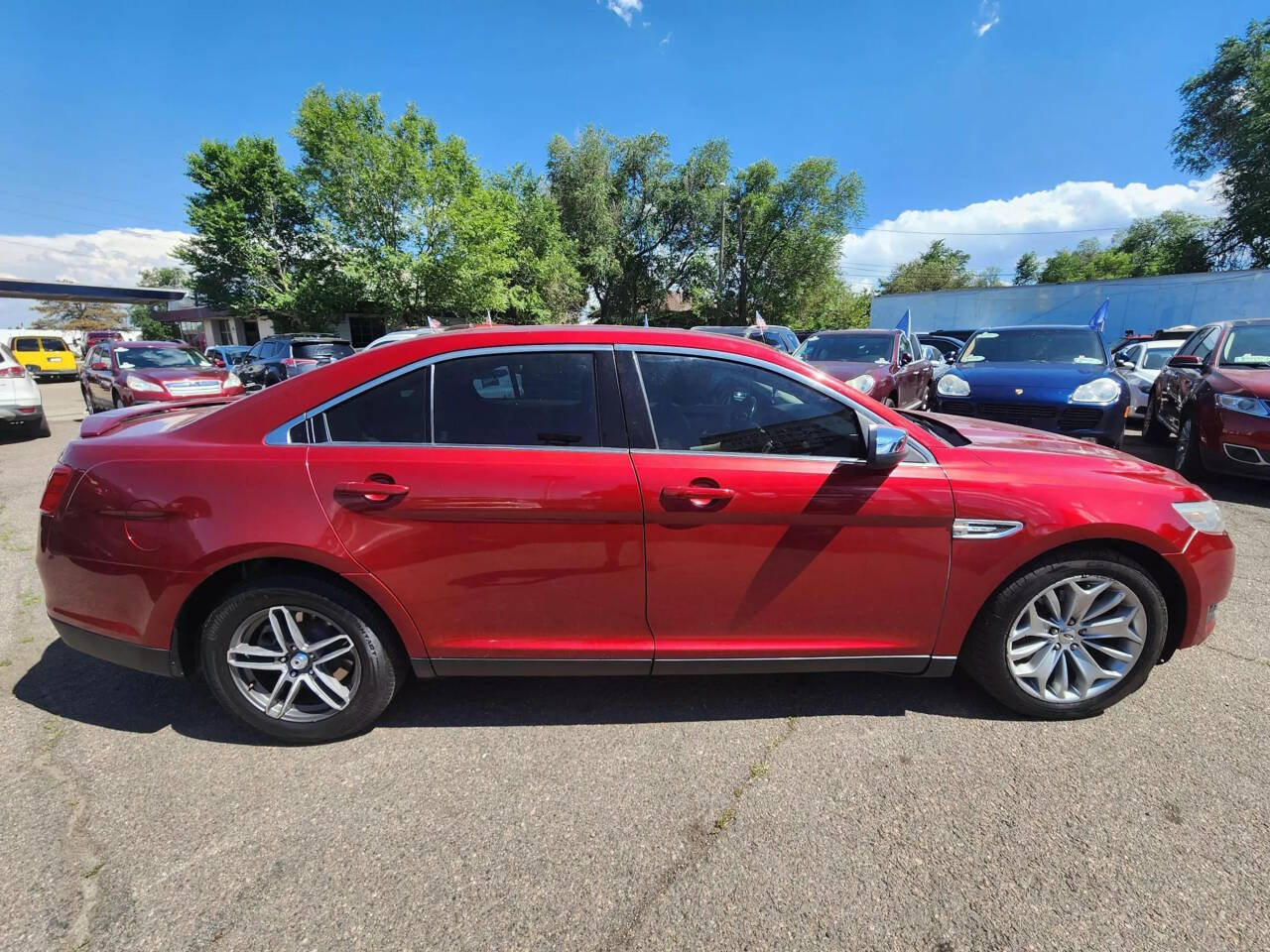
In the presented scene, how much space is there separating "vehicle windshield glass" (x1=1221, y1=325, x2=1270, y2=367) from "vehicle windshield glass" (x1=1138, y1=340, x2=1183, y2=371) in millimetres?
6087

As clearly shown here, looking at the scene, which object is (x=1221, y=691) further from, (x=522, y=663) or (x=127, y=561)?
(x=127, y=561)

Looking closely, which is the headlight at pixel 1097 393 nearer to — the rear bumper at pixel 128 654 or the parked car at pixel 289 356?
the rear bumper at pixel 128 654

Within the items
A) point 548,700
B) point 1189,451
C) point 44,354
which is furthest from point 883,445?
point 44,354

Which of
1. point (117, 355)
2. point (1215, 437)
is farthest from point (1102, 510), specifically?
point (117, 355)

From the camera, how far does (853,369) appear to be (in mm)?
7562

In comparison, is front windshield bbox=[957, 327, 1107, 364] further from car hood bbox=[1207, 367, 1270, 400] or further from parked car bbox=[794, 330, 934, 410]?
car hood bbox=[1207, 367, 1270, 400]

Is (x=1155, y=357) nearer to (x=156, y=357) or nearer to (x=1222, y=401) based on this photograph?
(x=1222, y=401)

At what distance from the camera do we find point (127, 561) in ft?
7.29

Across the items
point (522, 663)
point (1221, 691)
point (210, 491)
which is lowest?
point (1221, 691)

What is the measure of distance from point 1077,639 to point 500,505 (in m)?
2.43

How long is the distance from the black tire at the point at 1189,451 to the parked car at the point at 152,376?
1258cm

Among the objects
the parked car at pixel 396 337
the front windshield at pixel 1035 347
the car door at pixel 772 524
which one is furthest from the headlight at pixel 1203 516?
the front windshield at pixel 1035 347

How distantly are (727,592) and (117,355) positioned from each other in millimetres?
12869

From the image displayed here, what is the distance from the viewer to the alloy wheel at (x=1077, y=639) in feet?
7.82
